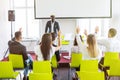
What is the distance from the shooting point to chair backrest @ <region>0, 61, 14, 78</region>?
16.1 ft

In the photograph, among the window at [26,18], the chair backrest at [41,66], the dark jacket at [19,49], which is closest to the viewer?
the chair backrest at [41,66]

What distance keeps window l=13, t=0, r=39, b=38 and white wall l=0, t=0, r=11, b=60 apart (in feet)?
2.11

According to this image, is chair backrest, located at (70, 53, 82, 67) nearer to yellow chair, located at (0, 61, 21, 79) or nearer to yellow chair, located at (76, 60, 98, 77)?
yellow chair, located at (76, 60, 98, 77)

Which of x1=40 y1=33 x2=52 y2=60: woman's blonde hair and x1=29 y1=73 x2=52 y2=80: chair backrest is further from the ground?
x1=40 y1=33 x2=52 y2=60: woman's blonde hair

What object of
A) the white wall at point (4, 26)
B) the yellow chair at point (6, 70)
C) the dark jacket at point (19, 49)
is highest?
the white wall at point (4, 26)

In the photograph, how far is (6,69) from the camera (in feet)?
16.3

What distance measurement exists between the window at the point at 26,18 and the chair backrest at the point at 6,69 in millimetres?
5795

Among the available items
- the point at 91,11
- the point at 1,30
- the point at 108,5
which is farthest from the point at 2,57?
the point at 108,5

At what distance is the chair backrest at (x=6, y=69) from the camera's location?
4.91 meters

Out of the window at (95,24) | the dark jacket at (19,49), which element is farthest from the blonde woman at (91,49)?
the window at (95,24)

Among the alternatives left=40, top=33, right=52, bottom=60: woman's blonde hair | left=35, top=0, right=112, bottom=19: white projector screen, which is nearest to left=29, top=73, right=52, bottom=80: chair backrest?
left=40, top=33, right=52, bottom=60: woman's blonde hair

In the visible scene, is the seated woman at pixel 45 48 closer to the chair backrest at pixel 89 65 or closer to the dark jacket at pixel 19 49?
the dark jacket at pixel 19 49

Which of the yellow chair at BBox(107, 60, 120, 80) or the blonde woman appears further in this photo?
the blonde woman

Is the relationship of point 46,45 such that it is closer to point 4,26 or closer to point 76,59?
point 76,59
